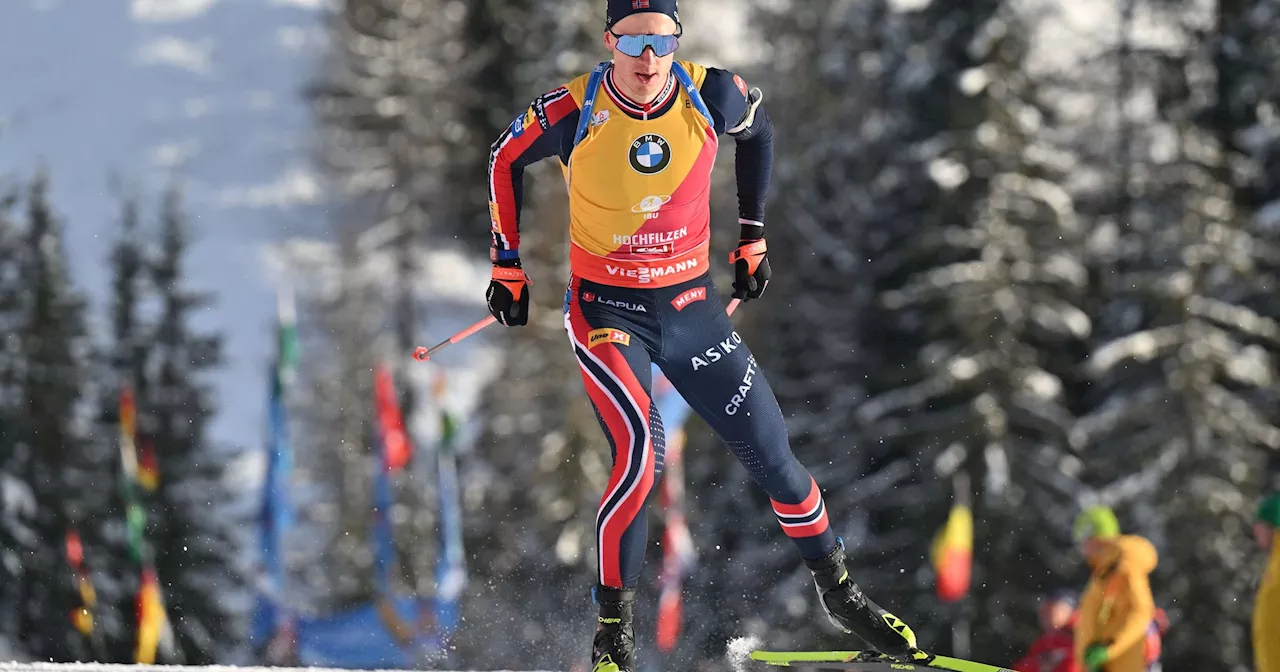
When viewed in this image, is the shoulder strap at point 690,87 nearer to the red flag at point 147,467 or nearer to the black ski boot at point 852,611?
the black ski boot at point 852,611

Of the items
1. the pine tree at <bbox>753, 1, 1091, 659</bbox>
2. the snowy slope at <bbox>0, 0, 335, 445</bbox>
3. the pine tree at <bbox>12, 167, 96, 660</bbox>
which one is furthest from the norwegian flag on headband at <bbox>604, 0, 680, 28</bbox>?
the snowy slope at <bbox>0, 0, 335, 445</bbox>

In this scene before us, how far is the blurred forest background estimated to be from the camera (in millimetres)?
20062

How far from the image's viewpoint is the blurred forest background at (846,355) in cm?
2006

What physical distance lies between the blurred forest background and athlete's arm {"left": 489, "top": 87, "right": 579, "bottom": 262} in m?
14.7

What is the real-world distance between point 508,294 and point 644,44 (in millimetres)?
1116

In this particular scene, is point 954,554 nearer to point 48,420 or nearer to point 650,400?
point 650,400

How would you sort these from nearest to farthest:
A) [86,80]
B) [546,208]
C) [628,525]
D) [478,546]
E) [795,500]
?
Answer: [628,525], [795,500], [546,208], [478,546], [86,80]

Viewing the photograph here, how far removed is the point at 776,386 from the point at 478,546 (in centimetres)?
770

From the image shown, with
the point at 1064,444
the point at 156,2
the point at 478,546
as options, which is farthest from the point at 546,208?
the point at 156,2

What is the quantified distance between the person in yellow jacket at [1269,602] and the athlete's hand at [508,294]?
3159 mm

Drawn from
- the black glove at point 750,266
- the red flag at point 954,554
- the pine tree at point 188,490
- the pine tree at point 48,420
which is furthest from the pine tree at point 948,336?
the black glove at point 750,266

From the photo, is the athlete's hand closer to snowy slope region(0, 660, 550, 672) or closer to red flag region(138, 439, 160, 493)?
snowy slope region(0, 660, 550, 672)

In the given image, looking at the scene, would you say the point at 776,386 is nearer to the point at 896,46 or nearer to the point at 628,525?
the point at 896,46

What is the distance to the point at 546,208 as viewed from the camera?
82.8 ft
